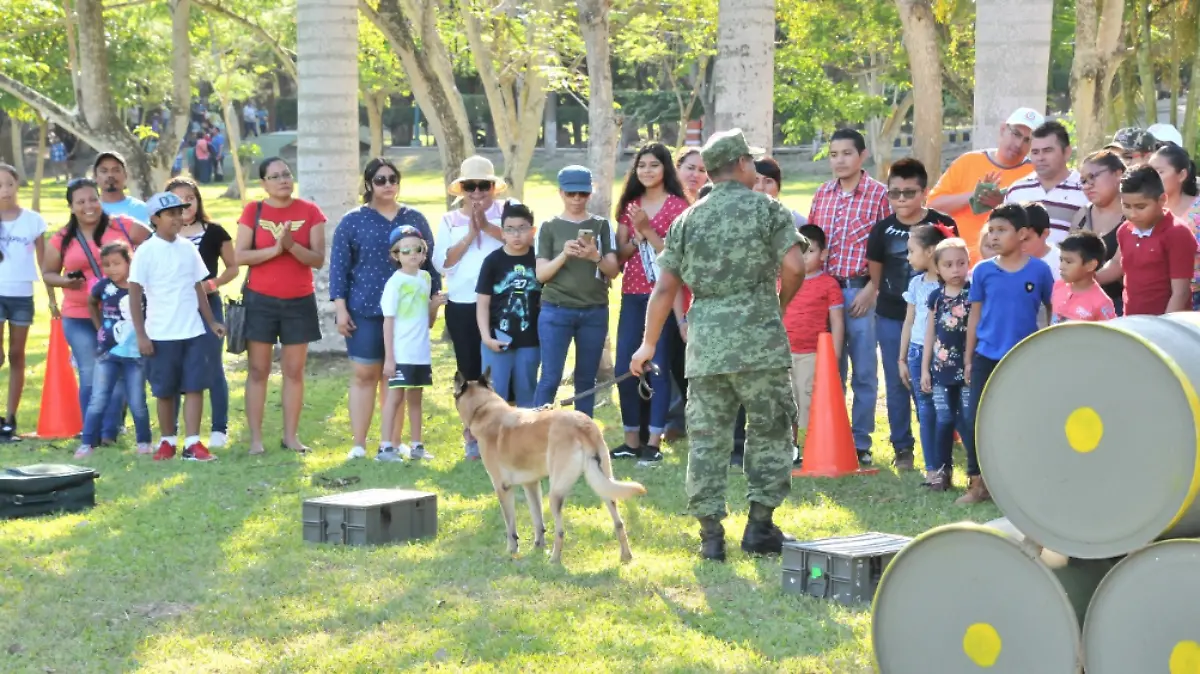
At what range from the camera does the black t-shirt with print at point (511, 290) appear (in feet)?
33.3

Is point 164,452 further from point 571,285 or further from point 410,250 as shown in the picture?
point 571,285

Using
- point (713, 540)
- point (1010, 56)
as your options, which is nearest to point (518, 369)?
point (713, 540)

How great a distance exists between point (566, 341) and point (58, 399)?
461cm

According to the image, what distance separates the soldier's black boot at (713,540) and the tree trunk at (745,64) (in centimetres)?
452

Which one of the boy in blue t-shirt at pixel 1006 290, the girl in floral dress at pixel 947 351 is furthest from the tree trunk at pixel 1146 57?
the boy in blue t-shirt at pixel 1006 290

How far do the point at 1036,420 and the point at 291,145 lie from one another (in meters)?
55.0

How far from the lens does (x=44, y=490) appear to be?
9055mm

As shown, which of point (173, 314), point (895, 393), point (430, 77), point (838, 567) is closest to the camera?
point (838, 567)

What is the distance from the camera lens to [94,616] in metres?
6.90

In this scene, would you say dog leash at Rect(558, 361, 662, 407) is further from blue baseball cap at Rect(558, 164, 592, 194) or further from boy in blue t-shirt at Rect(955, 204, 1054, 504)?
boy in blue t-shirt at Rect(955, 204, 1054, 504)

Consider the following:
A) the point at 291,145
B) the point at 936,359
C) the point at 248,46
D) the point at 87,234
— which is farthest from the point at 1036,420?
the point at 291,145

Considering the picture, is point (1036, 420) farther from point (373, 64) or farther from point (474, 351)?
point (373, 64)

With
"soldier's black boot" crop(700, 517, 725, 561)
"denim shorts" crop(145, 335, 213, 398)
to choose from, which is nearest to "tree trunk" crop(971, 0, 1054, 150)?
"soldier's black boot" crop(700, 517, 725, 561)

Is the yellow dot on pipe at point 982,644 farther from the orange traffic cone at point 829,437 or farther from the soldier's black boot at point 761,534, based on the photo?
the orange traffic cone at point 829,437
